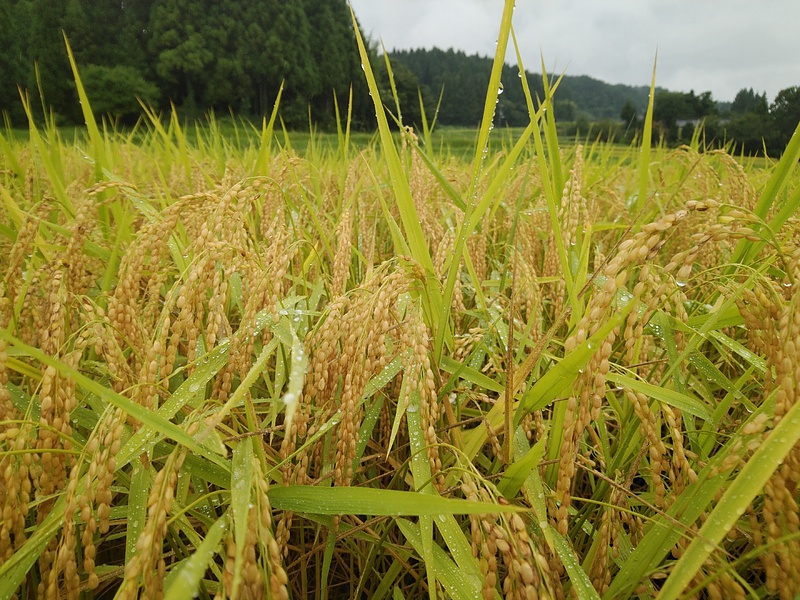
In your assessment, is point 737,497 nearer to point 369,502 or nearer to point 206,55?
point 369,502

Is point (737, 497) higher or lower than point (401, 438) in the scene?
higher

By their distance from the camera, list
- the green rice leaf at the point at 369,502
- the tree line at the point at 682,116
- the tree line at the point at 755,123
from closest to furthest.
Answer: the green rice leaf at the point at 369,502, the tree line at the point at 682,116, the tree line at the point at 755,123


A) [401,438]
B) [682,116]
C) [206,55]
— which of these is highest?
[206,55]

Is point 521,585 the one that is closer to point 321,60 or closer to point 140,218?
point 140,218

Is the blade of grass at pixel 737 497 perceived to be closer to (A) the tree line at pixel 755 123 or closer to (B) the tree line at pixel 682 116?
(B) the tree line at pixel 682 116

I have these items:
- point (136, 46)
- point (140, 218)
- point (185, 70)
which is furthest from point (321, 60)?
point (140, 218)

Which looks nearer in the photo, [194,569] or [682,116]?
[194,569]

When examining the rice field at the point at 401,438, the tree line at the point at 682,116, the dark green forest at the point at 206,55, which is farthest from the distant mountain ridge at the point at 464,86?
the rice field at the point at 401,438

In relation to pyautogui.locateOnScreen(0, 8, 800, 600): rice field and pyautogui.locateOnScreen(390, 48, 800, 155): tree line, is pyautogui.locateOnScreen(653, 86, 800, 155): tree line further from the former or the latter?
pyautogui.locateOnScreen(0, 8, 800, 600): rice field

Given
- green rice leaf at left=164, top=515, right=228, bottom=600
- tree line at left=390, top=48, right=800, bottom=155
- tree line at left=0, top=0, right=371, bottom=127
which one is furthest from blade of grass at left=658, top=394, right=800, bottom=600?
tree line at left=0, top=0, right=371, bottom=127

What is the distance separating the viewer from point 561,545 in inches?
29.9

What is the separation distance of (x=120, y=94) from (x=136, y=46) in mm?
8522

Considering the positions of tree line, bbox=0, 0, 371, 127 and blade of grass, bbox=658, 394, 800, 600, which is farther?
tree line, bbox=0, 0, 371, 127

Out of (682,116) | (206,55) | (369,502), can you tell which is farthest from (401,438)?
(206,55)
